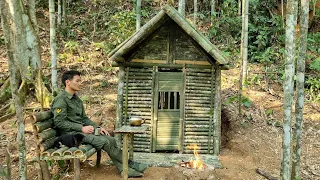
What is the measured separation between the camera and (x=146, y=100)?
25.7 feet

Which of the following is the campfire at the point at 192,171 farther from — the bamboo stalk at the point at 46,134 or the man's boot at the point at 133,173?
the bamboo stalk at the point at 46,134

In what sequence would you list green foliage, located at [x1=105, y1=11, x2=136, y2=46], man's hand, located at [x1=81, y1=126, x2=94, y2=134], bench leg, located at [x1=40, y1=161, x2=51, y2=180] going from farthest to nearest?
green foliage, located at [x1=105, y1=11, x2=136, y2=46], man's hand, located at [x1=81, y1=126, x2=94, y2=134], bench leg, located at [x1=40, y1=161, x2=51, y2=180]

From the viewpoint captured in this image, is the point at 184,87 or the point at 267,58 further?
the point at 267,58

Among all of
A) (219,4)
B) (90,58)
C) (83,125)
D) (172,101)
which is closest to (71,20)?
(90,58)

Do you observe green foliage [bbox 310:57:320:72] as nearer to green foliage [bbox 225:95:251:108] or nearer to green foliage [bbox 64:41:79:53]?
green foliage [bbox 225:95:251:108]

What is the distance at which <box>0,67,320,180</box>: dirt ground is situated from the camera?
256 inches

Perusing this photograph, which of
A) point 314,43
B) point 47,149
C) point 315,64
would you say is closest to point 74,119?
point 47,149

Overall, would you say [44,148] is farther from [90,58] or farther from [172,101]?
[90,58]

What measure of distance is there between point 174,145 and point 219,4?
502 inches

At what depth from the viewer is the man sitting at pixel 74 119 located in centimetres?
543

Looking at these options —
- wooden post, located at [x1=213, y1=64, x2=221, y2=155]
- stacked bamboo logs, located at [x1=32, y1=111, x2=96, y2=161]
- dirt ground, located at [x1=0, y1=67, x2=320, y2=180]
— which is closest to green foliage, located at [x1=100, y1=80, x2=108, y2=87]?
dirt ground, located at [x1=0, y1=67, x2=320, y2=180]

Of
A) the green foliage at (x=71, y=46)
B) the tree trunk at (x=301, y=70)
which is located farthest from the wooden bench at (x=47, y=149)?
the green foliage at (x=71, y=46)

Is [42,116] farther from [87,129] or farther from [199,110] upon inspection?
[199,110]

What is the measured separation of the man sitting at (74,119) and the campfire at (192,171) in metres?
0.77
